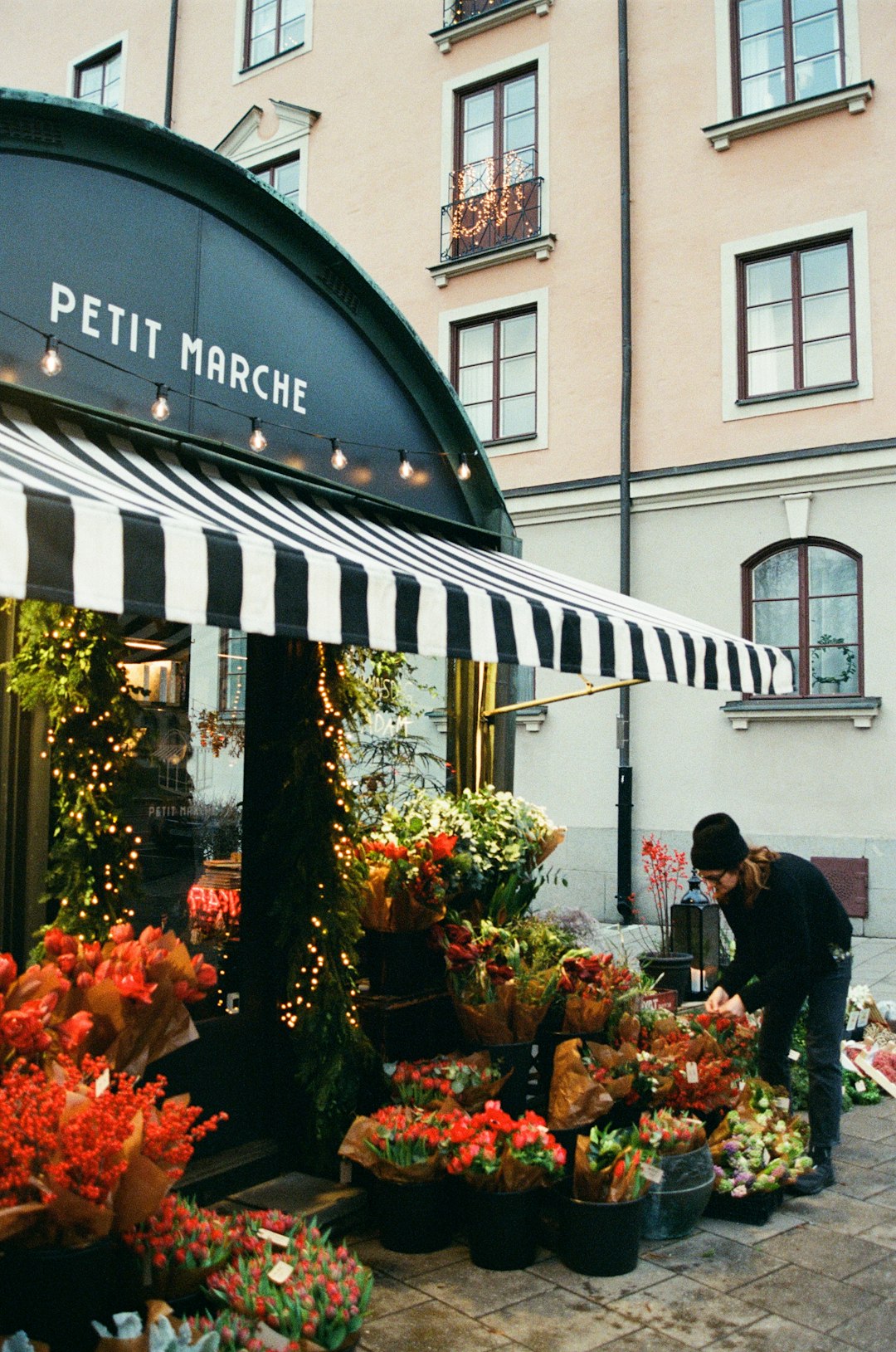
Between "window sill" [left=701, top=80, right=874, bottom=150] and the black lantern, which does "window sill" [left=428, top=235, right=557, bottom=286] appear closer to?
"window sill" [left=701, top=80, right=874, bottom=150]

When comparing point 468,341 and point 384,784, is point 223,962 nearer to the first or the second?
point 384,784

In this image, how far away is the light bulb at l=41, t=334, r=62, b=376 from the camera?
3.97 m

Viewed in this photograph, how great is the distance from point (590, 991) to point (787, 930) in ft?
3.02

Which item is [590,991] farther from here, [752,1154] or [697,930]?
[697,930]

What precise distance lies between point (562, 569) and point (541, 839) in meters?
8.04

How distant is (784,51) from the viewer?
12.5 m

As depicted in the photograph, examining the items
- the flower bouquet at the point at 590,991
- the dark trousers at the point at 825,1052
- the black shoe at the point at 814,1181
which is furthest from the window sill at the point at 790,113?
the black shoe at the point at 814,1181

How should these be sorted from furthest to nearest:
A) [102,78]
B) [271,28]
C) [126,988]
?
1. [102,78]
2. [271,28]
3. [126,988]

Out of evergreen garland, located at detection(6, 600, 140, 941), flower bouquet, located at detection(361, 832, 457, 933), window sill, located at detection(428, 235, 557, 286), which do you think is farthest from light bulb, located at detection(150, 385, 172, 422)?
window sill, located at detection(428, 235, 557, 286)

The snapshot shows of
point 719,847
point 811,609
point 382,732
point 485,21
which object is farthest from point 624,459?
point 719,847

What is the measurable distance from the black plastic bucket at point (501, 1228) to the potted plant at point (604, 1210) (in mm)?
154

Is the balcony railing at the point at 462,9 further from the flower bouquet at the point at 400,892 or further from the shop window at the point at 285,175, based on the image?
the flower bouquet at the point at 400,892

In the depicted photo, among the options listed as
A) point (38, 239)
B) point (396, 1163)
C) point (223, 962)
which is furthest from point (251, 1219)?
point (38, 239)

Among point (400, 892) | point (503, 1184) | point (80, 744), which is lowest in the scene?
point (503, 1184)
